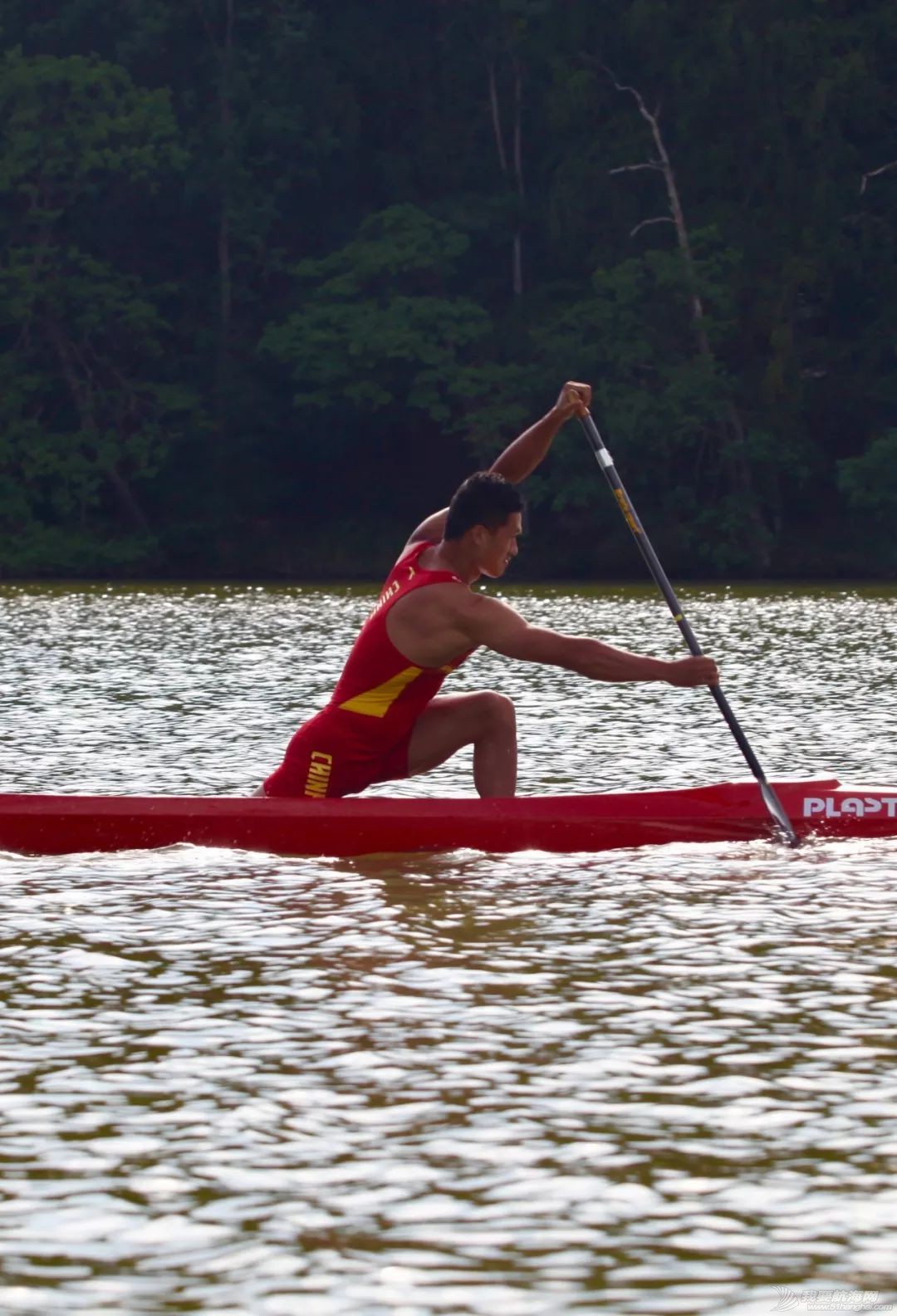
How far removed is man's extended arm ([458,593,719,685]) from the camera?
7.59m

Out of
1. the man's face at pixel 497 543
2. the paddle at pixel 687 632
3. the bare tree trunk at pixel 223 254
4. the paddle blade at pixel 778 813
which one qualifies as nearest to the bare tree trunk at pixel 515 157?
the bare tree trunk at pixel 223 254

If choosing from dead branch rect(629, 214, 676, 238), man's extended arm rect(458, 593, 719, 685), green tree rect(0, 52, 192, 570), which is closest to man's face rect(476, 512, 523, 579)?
man's extended arm rect(458, 593, 719, 685)

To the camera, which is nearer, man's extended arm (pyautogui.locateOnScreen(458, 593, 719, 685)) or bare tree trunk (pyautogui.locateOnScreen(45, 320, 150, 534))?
man's extended arm (pyautogui.locateOnScreen(458, 593, 719, 685))

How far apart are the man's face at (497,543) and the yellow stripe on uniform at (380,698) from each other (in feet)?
1.57

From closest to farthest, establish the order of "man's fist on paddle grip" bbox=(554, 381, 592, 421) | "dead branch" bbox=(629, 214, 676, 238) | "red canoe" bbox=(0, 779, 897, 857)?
"red canoe" bbox=(0, 779, 897, 857) → "man's fist on paddle grip" bbox=(554, 381, 592, 421) → "dead branch" bbox=(629, 214, 676, 238)

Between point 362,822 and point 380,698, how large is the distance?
1.46 feet

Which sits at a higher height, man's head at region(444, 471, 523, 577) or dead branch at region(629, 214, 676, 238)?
dead branch at region(629, 214, 676, 238)

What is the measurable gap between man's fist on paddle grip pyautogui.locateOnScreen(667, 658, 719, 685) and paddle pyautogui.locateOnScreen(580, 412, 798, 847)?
0.05m

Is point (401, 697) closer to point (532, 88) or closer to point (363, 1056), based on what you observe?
point (363, 1056)

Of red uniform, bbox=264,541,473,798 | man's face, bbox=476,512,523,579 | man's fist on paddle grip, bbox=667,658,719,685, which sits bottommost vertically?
red uniform, bbox=264,541,473,798

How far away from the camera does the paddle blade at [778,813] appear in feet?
26.2

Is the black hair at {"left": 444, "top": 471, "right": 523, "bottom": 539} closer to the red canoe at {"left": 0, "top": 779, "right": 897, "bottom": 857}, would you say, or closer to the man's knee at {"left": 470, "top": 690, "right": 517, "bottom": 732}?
the man's knee at {"left": 470, "top": 690, "right": 517, "bottom": 732}

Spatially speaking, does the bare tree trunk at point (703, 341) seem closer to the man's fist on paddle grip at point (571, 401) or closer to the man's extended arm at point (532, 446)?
the man's extended arm at point (532, 446)

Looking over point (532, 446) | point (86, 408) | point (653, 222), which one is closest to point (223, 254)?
point (86, 408)
